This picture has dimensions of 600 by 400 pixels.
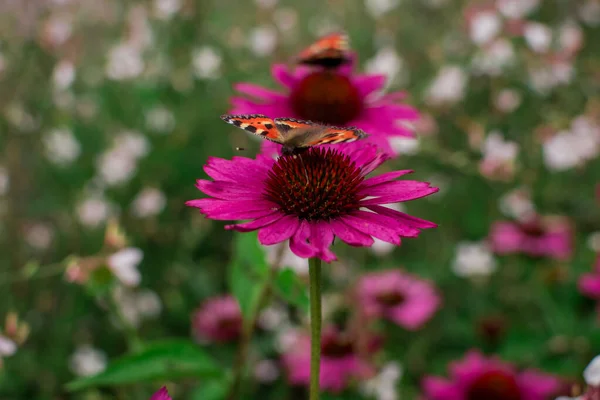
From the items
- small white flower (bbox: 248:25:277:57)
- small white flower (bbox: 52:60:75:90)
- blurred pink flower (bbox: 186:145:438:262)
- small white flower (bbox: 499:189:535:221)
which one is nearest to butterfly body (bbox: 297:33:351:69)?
blurred pink flower (bbox: 186:145:438:262)

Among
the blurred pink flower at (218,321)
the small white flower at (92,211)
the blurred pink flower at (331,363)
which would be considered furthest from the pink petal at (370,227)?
the small white flower at (92,211)

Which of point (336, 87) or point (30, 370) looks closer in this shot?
point (336, 87)

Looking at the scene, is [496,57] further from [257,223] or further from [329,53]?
[257,223]

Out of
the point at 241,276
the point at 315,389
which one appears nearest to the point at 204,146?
the point at 241,276

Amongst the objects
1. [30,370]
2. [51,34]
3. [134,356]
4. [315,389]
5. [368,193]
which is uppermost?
[51,34]

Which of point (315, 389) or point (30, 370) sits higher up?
point (315, 389)

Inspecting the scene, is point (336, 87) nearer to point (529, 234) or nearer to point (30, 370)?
point (529, 234)
